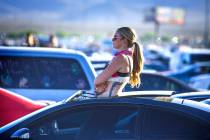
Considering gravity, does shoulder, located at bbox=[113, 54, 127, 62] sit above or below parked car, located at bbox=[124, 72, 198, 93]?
above

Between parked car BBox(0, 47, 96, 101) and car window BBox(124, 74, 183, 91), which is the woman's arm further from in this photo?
car window BBox(124, 74, 183, 91)

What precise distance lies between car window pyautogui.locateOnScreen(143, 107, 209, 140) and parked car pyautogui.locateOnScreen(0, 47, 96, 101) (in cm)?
344

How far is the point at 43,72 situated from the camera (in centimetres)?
853

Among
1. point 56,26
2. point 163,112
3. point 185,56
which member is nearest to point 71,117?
point 163,112

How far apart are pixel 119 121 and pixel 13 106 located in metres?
2.49

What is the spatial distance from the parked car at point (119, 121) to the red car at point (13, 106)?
6.32 ft

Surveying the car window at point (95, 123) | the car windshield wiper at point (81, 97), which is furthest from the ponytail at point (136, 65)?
the car window at point (95, 123)

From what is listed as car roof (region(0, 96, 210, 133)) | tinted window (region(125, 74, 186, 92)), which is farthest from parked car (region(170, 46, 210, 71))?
car roof (region(0, 96, 210, 133))

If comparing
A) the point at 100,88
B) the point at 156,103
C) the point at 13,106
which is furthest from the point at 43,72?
the point at 156,103

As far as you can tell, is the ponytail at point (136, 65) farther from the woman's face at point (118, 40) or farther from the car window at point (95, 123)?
the car window at point (95, 123)

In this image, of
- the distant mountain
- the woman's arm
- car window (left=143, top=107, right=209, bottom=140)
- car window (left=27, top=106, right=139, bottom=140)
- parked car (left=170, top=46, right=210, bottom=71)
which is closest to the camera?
car window (left=143, top=107, right=209, bottom=140)

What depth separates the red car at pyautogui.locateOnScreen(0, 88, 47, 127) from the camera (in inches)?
282

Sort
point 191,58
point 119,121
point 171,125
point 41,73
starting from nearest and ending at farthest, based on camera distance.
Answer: point 171,125 → point 119,121 → point 41,73 → point 191,58

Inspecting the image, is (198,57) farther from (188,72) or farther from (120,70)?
(120,70)
